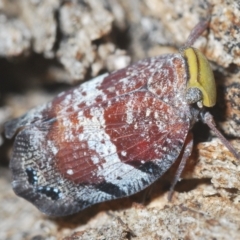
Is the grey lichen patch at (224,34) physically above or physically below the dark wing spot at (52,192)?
above

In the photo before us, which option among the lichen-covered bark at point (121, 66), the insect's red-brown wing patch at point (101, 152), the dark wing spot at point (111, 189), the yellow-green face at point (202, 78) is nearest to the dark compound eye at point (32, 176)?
the insect's red-brown wing patch at point (101, 152)

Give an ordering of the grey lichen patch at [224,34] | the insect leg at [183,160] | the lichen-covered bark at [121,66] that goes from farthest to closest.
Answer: the grey lichen patch at [224,34], the insect leg at [183,160], the lichen-covered bark at [121,66]

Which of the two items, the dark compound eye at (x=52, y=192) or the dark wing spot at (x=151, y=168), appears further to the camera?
the dark compound eye at (x=52, y=192)

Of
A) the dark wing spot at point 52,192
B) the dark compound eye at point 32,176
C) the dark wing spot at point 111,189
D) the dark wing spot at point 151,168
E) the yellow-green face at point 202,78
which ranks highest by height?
the yellow-green face at point 202,78

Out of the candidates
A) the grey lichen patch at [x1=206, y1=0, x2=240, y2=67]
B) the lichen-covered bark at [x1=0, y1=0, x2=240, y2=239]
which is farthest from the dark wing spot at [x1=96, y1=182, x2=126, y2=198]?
the grey lichen patch at [x1=206, y1=0, x2=240, y2=67]

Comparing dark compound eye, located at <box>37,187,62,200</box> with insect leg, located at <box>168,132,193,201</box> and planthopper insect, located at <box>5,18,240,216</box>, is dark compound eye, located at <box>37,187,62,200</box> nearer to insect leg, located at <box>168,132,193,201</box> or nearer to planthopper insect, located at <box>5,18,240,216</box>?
planthopper insect, located at <box>5,18,240,216</box>

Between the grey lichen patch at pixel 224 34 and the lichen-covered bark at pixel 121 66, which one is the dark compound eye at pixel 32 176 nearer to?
the lichen-covered bark at pixel 121 66

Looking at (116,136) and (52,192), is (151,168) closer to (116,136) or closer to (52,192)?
(116,136)
